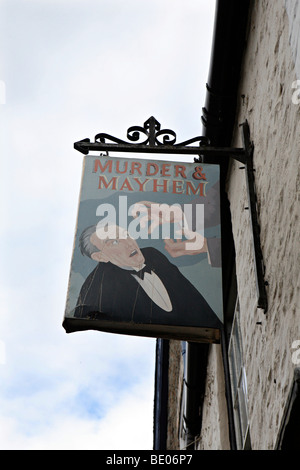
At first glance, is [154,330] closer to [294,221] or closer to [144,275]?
[144,275]

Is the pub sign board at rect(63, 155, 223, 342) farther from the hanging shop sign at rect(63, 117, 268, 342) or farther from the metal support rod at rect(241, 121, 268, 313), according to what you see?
the metal support rod at rect(241, 121, 268, 313)

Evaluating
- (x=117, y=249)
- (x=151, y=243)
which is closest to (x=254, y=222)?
(x=151, y=243)

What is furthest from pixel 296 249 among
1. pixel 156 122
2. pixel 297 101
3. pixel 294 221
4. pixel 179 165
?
pixel 156 122

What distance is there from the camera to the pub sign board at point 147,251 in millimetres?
4281

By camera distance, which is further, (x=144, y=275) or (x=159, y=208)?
(x=159, y=208)

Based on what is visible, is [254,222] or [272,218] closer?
[272,218]

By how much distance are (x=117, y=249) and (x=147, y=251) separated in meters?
0.21

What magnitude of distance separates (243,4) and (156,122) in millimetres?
1137

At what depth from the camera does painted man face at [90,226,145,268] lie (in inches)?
177

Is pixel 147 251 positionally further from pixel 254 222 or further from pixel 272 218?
pixel 272 218

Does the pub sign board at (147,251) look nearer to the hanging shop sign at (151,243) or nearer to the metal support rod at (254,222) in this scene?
the hanging shop sign at (151,243)

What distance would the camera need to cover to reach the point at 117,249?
4.55m

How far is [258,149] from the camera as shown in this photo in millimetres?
4609

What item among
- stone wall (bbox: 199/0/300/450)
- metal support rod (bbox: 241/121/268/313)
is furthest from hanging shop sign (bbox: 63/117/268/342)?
stone wall (bbox: 199/0/300/450)
